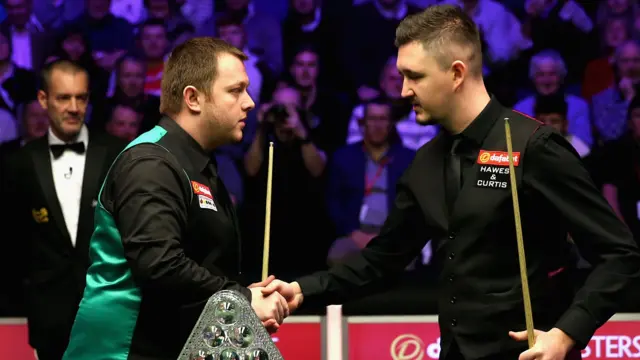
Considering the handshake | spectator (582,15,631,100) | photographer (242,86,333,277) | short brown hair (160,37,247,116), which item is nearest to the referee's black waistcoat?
the handshake

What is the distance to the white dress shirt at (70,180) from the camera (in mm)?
4410

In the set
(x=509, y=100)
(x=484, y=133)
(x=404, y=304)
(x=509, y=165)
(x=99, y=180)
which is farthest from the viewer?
(x=509, y=100)

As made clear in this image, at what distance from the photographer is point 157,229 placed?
105 inches

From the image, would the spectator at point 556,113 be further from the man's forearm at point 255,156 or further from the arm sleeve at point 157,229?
the arm sleeve at point 157,229

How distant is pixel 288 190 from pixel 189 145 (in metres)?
Result: 2.49

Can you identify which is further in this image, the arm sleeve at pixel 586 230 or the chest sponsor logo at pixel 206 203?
the chest sponsor logo at pixel 206 203

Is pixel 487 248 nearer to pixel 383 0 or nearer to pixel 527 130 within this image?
pixel 527 130

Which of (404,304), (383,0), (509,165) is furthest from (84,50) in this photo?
(509,165)

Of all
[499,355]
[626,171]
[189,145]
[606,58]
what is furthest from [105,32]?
[499,355]

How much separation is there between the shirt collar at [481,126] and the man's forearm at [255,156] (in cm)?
266

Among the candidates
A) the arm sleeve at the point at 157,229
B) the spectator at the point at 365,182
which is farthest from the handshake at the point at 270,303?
the spectator at the point at 365,182

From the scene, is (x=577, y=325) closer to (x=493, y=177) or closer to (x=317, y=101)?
(x=493, y=177)

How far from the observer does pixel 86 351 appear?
2842 millimetres

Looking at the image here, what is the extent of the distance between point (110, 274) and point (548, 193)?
1175 millimetres
